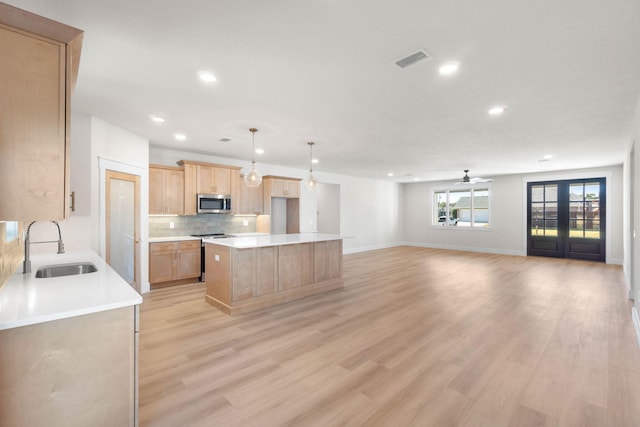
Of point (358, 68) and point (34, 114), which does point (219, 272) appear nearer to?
point (34, 114)

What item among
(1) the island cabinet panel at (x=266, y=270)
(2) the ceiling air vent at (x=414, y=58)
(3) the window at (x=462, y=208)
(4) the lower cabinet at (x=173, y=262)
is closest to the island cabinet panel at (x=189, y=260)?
(4) the lower cabinet at (x=173, y=262)

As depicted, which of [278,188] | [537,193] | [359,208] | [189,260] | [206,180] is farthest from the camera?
[359,208]

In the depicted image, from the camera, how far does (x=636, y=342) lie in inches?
122

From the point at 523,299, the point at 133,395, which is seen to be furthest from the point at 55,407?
the point at 523,299

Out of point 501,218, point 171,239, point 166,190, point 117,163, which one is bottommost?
point 171,239

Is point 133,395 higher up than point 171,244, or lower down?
lower down

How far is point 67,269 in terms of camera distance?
2.66 metres

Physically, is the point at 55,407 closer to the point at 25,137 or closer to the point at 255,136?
the point at 25,137

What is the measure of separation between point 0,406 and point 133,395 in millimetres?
548

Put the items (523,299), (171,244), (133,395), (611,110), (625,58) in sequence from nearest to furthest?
(133,395) < (625,58) < (611,110) < (523,299) < (171,244)

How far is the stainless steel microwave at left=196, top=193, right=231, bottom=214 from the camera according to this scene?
18.9 feet

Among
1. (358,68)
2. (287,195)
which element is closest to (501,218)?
(287,195)

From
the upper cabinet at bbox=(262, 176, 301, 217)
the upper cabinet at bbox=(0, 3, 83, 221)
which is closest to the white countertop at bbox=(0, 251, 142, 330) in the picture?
the upper cabinet at bbox=(0, 3, 83, 221)

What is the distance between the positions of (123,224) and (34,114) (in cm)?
341
